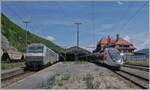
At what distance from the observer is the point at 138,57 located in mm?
83812

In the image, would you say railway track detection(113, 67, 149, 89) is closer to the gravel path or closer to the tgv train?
the gravel path

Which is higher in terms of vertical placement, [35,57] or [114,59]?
[35,57]

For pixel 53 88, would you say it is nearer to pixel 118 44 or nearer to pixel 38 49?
pixel 38 49

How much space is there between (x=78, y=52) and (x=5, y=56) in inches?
1650

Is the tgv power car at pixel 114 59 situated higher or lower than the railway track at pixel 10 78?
higher

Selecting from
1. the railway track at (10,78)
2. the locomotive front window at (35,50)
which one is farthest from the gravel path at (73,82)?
the locomotive front window at (35,50)

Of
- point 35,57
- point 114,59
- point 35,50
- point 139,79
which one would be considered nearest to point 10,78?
point 139,79

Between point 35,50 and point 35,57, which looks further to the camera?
point 35,50

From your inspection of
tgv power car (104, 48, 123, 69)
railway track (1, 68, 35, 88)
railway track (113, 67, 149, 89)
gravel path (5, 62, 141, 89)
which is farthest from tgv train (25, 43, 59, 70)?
gravel path (5, 62, 141, 89)

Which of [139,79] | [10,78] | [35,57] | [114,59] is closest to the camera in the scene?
[139,79]

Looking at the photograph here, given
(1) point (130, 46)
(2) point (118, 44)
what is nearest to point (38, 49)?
(2) point (118, 44)

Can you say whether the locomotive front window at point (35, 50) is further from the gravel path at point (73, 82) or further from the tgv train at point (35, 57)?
the gravel path at point (73, 82)

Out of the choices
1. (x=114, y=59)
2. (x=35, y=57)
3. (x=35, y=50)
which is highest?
(x=35, y=50)

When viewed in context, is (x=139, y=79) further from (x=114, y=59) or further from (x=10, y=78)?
(x=114, y=59)
